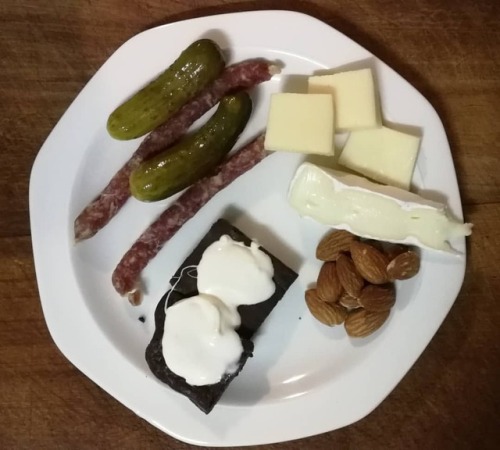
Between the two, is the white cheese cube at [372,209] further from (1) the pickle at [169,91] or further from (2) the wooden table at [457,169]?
(1) the pickle at [169,91]

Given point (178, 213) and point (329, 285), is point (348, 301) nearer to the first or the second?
point (329, 285)

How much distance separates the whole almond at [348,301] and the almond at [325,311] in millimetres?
11

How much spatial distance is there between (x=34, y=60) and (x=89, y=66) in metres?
0.11

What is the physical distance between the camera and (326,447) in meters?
1.38

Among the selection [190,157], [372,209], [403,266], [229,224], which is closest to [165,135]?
[190,157]

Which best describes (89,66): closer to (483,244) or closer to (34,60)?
(34,60)

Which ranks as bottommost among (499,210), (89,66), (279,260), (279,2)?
(279,260)

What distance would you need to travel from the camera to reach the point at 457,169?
4.37 ft

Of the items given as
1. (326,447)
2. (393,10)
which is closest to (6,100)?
(393,10)

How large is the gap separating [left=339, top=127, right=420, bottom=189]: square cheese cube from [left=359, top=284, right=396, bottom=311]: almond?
0.21 metres

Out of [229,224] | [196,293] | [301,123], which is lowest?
[196,293]

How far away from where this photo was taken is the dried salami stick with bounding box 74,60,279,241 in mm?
1257

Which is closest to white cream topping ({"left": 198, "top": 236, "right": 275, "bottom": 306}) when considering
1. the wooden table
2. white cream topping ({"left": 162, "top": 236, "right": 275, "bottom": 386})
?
white cream topping ({"left": 162, "top": 236, "right": 275, "bottom": 386})

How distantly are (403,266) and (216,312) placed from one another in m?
0.38
